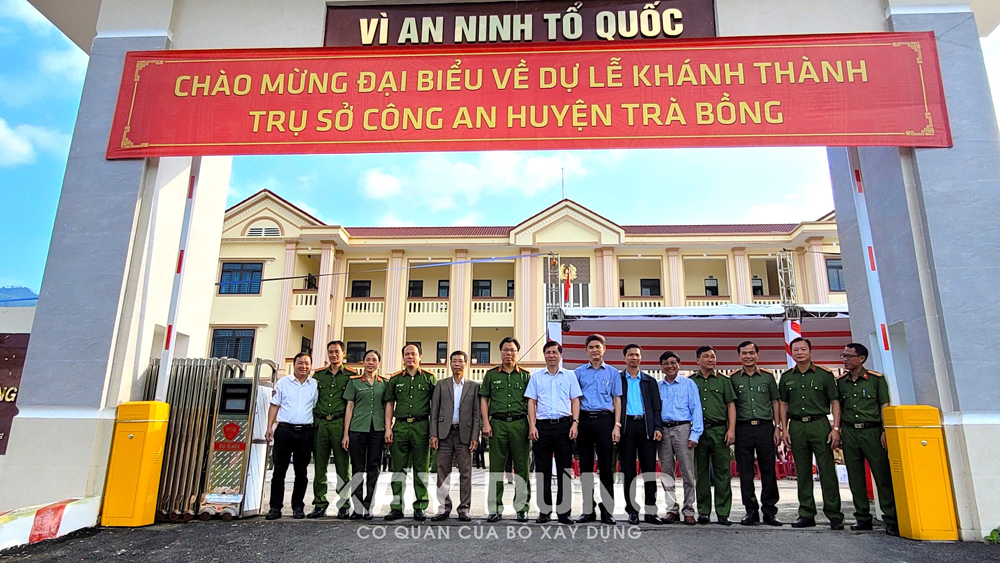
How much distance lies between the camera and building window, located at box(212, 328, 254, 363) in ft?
61.8

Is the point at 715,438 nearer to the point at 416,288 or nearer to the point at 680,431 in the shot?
the point at 680,431

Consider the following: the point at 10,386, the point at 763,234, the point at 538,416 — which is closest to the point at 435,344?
the point at 763,234

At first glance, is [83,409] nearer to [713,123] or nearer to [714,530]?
[714,530]

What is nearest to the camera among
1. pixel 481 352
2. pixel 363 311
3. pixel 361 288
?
pixel 363 311

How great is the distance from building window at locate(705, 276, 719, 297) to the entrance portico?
14644 mm

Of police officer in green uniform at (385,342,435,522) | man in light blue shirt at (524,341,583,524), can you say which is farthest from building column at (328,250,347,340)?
man in light blue shirt at (524,341,583,524)

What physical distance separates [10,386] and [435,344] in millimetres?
14157

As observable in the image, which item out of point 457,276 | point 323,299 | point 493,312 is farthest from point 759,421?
point 323,299

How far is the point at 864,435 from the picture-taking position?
454 centimetres

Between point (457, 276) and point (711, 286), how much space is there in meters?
8.13

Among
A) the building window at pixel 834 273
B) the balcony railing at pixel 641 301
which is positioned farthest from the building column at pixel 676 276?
the building window at pixel 834 273

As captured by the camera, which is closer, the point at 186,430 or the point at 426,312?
the point at 186,430

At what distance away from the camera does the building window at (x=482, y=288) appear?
21.1 meters

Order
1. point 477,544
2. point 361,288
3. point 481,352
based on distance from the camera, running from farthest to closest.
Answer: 1. point 361,288
2. point 481,352
3. point 477,544
